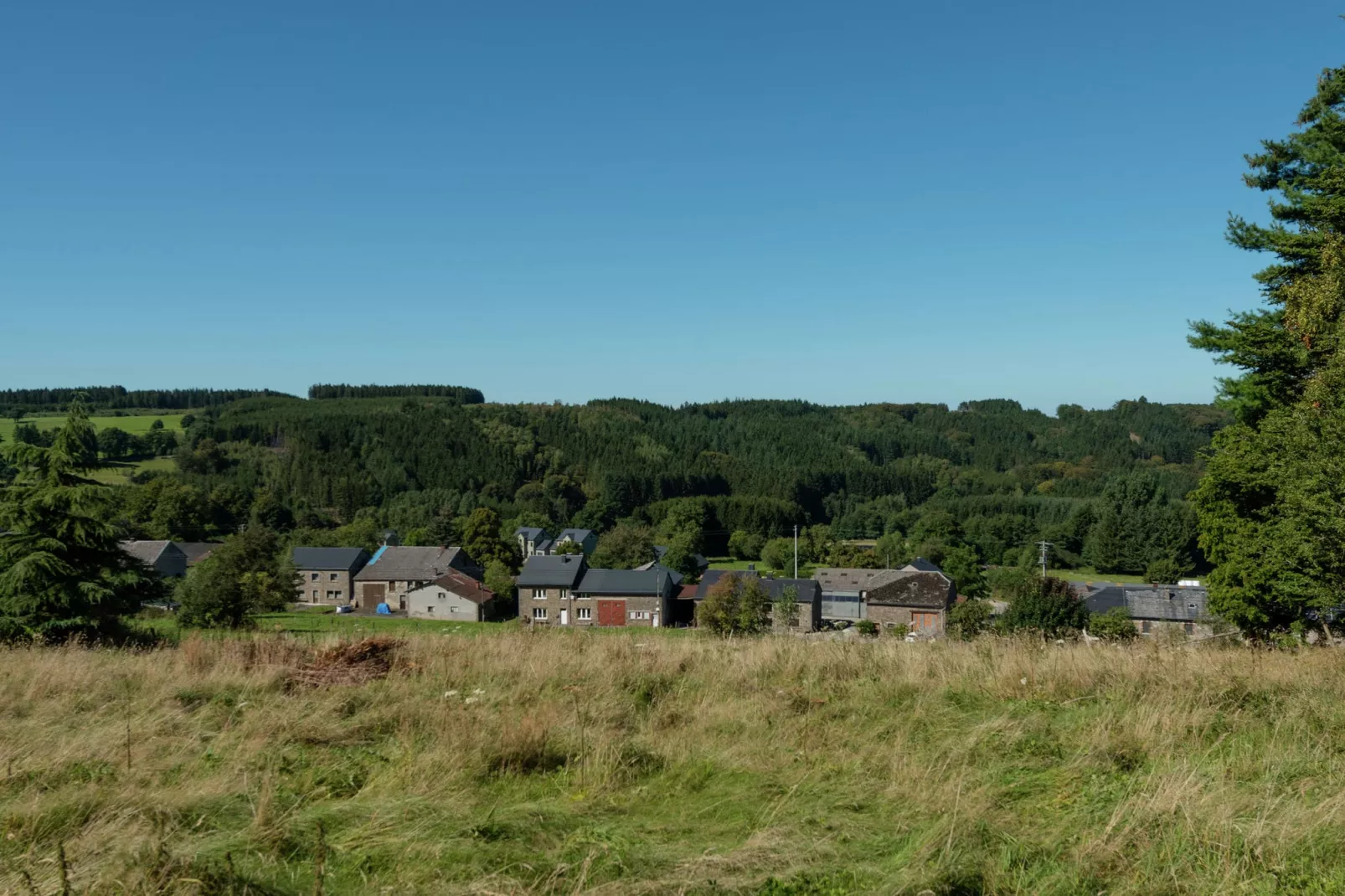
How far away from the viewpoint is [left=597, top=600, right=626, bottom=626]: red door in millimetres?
58969

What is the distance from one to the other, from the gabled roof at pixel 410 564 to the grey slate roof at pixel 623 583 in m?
15.0

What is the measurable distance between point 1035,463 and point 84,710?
19107cm

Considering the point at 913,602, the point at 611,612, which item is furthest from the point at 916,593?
the point at 611,612

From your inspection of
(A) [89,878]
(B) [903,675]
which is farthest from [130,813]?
(B) [903,675]

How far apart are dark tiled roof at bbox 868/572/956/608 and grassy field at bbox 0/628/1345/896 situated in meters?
46.7

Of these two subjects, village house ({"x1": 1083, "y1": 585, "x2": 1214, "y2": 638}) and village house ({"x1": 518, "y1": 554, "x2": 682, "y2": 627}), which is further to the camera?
village house ({"x1": 518, "y1": 554, "x2": 682, "y2": 627})

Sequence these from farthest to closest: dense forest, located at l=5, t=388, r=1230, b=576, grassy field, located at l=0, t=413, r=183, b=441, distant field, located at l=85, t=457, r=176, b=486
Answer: grassy field, located at l=0, t=413, r=183, b=441 → distant field, located at l=85, t=457, r=176, b=486 → dense forest, located at l=5, t=388, r=1230, b=576

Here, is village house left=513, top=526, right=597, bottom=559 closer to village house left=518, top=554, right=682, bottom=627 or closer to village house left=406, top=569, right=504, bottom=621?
village house left=406, top=569, right=504, bottom=621

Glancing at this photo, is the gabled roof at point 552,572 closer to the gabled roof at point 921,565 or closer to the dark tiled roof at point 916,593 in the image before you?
the dark tiled roof at point 916,593

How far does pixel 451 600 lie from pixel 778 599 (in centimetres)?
2648

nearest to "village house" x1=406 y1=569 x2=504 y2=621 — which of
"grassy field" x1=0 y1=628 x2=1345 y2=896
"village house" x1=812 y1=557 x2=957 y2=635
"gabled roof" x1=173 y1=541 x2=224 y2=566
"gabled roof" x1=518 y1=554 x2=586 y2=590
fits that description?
"gabled roof" x1=518 y1=554 x2=586 y2=590

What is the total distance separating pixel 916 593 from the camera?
53844mm

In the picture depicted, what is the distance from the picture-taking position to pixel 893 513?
121 meters

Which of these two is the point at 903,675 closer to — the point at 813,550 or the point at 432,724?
the point at 432,724
